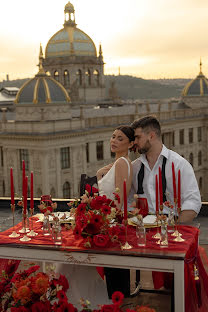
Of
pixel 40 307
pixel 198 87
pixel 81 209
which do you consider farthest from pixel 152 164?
pixel 198 87

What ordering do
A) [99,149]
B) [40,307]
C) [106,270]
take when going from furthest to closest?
[99,149], [106,270], [40,307]

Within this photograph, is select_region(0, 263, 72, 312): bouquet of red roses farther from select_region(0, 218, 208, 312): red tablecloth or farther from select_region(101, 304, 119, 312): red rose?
select_region(0, 218, 208, 312): red tablecloth

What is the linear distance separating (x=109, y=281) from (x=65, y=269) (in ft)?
2.73

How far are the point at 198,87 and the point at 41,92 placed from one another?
2926cm

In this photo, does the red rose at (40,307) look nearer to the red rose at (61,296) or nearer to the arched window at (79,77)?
the red rose at (61,296)

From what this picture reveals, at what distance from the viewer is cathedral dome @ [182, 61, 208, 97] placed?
6219 cm

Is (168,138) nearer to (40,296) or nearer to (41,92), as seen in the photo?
(41,92)

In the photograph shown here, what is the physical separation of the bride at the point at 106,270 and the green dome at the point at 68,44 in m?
51.4

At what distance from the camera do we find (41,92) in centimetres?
3900

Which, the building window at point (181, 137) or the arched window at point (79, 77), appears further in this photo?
the arched window at point (79, 77)

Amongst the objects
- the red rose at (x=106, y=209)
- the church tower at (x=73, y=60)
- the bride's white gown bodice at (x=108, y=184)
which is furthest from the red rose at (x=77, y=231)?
the church tower at (x=73, y=60)

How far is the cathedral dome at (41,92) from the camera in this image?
38844 mm

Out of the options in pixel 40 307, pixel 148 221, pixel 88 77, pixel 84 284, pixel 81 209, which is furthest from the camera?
pixel 88 77

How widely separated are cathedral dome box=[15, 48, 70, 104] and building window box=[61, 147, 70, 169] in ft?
13.3
